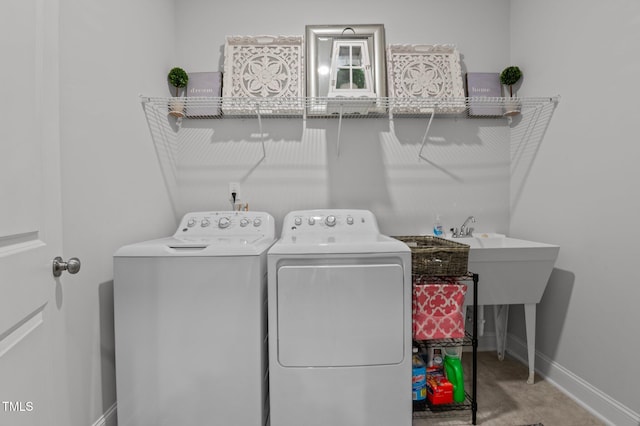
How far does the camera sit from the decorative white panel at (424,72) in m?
2.12

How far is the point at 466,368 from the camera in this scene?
6.81 ft

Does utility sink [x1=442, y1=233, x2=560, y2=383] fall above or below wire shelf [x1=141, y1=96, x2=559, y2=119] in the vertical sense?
below

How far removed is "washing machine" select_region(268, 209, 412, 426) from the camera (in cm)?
138

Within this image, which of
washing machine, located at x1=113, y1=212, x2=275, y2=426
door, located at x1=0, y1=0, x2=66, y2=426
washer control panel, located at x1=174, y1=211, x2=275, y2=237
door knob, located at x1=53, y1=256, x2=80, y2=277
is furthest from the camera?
washer control panel, located at x1=174, y1=211, x2=275, y2=237

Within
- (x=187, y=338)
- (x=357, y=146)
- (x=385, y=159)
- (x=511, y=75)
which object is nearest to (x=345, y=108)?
(x=357, y=146)

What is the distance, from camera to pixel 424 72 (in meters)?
2.14

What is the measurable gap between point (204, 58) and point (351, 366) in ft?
7.06

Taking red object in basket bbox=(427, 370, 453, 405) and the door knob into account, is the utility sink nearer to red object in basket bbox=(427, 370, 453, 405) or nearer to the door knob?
red object in basket bbox=(427, 370, 453, 405)

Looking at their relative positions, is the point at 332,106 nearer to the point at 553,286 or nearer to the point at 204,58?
the point at 204,58

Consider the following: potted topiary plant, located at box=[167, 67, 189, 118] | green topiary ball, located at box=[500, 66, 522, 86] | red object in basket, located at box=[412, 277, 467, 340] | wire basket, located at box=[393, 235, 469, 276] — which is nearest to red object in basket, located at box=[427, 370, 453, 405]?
red object in basket, located at box=[412, 277, 467, 340]

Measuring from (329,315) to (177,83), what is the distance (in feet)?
5.80

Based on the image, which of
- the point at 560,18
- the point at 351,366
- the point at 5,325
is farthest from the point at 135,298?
the point at 560,18

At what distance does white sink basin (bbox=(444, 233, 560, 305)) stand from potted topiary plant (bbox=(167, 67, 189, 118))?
1980 millimetres

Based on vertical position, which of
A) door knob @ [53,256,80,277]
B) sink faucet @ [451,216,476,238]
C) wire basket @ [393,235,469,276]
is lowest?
wire basket @ [393,235,469,276]
